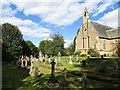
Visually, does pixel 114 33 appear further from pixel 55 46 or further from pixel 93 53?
pixel 55 46

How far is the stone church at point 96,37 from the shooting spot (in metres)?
56.9

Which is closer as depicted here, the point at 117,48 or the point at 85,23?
the point at 117,48

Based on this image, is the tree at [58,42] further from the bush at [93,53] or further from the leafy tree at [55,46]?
the bush at [93,53]

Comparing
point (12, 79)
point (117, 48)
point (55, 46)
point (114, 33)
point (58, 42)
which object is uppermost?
point (114, 33)

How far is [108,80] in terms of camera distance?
14.8 meters

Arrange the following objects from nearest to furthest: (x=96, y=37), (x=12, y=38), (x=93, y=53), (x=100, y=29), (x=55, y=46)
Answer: (x=93, y=53) < (x=96, y=37) < (x=100, y=29) < (x=12, y=38) < (x=55, y=46)

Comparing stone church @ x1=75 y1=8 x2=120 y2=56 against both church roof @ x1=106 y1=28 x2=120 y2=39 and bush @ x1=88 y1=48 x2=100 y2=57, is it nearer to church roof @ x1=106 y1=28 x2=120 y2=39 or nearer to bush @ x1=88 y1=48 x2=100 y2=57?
church roof @ x1=106 y1=28 x2=120 y2=39

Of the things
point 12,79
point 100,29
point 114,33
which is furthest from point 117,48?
point 12,79

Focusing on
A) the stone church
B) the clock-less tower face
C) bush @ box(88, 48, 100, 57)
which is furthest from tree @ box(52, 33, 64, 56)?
bush @ box(88, 48, 100, 57)

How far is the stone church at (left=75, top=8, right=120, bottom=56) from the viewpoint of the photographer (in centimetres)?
5691

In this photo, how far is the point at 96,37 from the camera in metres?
56.9

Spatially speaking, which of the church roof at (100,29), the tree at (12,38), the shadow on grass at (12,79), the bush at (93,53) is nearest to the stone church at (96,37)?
the church roof at (100,29)

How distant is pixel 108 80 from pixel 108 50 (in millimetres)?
44827

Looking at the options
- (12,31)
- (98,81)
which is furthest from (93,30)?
(98,81)
